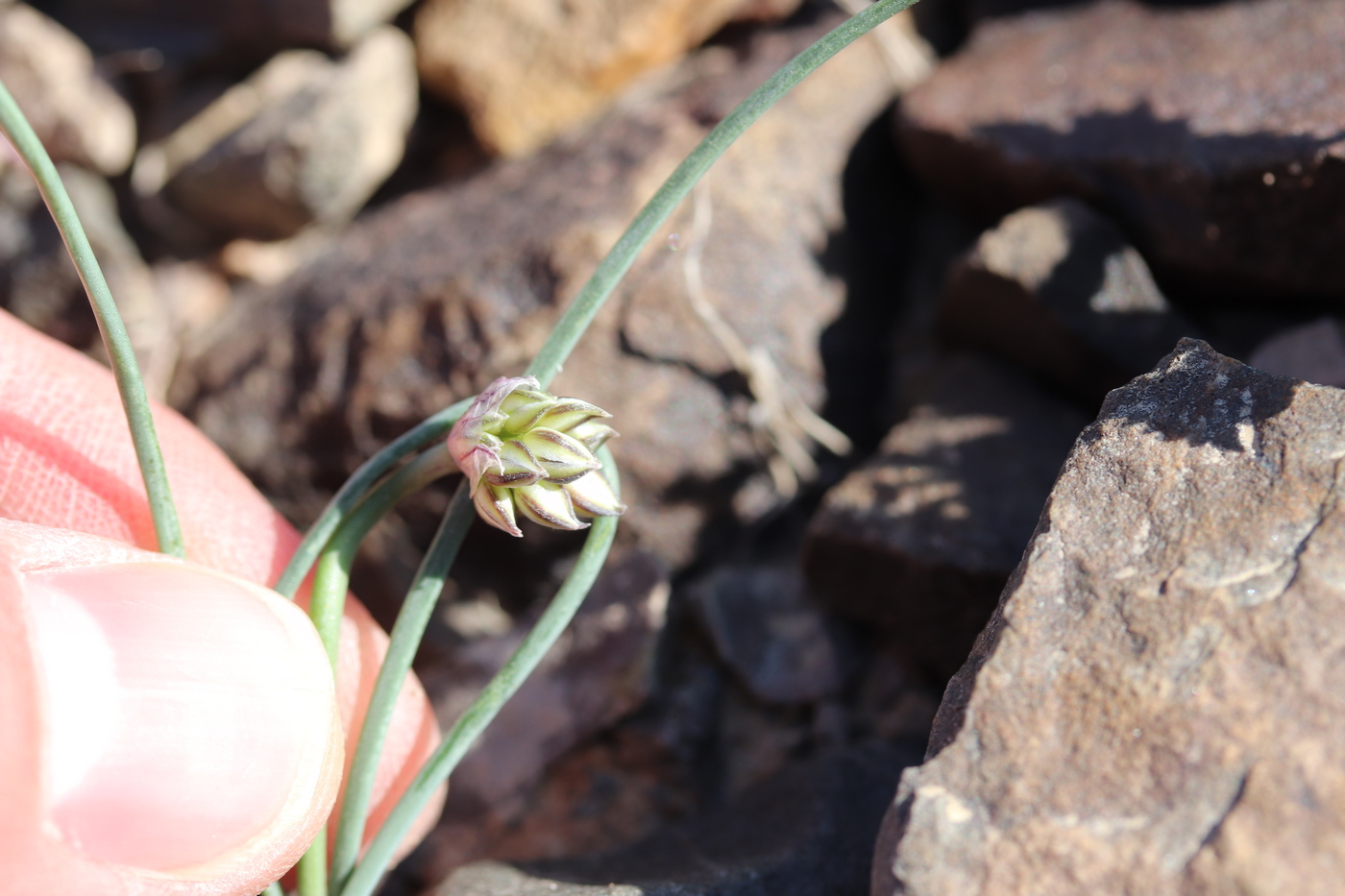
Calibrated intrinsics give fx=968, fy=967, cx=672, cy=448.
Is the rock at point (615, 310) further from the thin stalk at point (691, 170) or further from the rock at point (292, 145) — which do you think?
the thin stalk at point (691, 170)

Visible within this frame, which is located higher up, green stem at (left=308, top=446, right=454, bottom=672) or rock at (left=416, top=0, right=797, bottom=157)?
rock at (left=416, top=0, right=797, bottom=157)

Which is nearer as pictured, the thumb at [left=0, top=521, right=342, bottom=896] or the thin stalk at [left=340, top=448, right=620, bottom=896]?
the thumb at [left=0, top=521, right=342, bottom=896]

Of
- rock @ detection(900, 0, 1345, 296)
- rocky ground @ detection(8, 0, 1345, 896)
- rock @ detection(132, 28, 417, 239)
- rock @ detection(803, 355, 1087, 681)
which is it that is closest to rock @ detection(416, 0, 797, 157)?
rocky ground @ detection(8, 0, 1345, 896)

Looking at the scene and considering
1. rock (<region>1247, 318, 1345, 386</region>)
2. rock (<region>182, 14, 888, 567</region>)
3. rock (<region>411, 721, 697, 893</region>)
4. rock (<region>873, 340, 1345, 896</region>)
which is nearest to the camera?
rock (<region>873, 340, 1345, 896</region>)

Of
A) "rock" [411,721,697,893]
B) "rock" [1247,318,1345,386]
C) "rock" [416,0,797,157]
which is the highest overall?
"rock" [416,0,797,157]

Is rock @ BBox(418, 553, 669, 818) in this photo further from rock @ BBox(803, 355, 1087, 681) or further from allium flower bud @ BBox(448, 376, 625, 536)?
allium flower bud @ BBox(448, 376, 625, 536)

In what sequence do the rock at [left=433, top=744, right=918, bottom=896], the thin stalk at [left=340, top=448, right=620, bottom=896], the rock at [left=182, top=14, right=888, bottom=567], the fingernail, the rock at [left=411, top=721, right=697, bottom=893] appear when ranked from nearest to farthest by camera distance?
the fingernail → the thin stalk at [left=340, top=448, right=620, bottom=896] → the rock at [left=433, top=744, right=918, bottom=896] → the rock at [left=411, top=721, right=697, bottom=893] → the rock at [left=182, top=14, right=888, bottom=567]

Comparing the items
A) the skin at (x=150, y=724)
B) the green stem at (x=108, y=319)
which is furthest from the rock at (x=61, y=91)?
the skin at (x=150, y=724)
